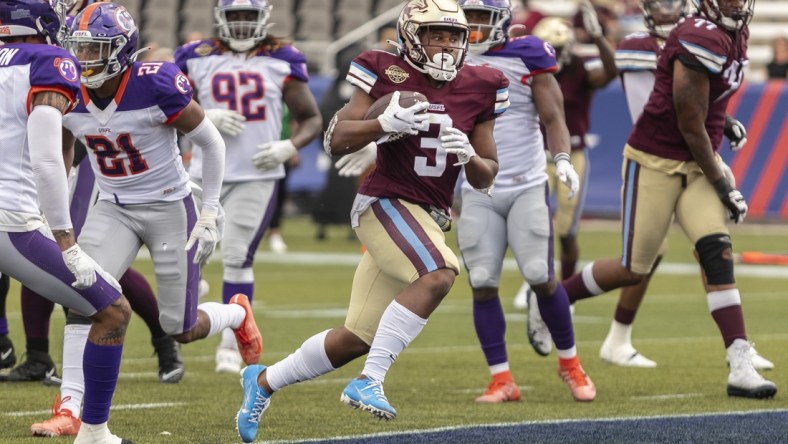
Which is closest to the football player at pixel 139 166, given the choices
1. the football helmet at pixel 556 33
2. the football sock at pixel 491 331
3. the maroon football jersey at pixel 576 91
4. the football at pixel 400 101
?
the football at pixel 400 101

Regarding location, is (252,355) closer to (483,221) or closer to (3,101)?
(483,221)

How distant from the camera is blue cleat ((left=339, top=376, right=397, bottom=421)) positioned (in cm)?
432

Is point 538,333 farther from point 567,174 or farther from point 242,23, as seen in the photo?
point 242,23

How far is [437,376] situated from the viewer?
6641 millimetres

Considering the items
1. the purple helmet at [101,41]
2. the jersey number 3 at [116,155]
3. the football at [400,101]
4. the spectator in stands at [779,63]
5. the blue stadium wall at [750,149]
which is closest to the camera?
the football at [400,101]

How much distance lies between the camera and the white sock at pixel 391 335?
14.7 feet

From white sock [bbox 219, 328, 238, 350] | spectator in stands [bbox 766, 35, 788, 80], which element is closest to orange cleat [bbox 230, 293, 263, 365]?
white sock [bbox 219, 328, 238, 350]

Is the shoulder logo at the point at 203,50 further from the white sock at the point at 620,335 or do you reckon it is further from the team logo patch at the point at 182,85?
the white sock at the point at 620,335

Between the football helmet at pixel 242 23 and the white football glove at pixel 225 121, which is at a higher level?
the football helmet at pixel 242 23

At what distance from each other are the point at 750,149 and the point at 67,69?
12.7 metres

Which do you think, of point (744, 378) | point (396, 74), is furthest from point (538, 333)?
point (396, 74)

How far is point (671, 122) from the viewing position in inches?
241

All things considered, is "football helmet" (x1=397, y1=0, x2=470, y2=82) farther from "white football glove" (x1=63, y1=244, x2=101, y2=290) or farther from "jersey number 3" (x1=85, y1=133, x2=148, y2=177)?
"white football glove" (x1=63, y1=244, x2=101, y2=290)

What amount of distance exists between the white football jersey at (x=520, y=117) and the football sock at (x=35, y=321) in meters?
1.97
